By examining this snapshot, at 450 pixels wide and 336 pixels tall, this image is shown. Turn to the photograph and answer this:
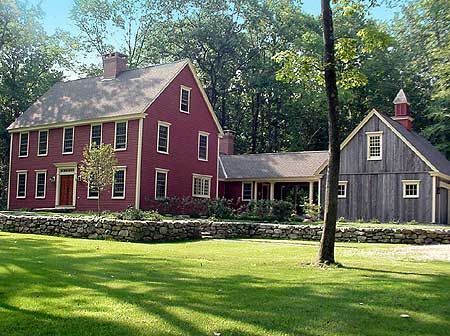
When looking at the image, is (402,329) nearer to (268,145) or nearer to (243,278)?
(243,278)

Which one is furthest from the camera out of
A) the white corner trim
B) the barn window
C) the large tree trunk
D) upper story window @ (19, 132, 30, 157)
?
upper story window @ (19, 132, 30, 157)

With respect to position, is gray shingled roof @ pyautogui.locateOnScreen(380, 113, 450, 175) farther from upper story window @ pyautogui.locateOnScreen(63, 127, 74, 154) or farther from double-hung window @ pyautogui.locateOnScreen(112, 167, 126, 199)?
upper story window @ pyautogui.locateOnScreen(63, 127, 74, 154)

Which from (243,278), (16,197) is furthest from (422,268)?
(16,197)

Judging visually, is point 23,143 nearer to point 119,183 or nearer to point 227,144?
point 119,183

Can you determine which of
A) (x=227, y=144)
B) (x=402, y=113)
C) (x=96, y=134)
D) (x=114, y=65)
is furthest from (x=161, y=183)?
(x=402, y=113)

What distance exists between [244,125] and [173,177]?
22.7 m

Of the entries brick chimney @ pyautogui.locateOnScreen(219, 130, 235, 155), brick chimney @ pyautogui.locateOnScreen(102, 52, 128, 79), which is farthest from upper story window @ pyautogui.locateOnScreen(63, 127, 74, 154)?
brick chimney @ pyautogui.locateOnScreen(219, 130, 235, 155)

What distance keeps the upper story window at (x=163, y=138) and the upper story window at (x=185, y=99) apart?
5.77 ft

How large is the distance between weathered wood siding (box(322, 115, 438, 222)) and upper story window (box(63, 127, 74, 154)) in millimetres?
14934

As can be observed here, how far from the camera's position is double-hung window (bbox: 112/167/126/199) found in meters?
28.1

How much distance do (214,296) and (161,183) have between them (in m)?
22.1

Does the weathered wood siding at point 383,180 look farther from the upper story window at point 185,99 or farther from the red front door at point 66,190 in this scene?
the red front door at point 66,190

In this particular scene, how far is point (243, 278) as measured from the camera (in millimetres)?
8953

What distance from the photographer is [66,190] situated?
30828 mm
